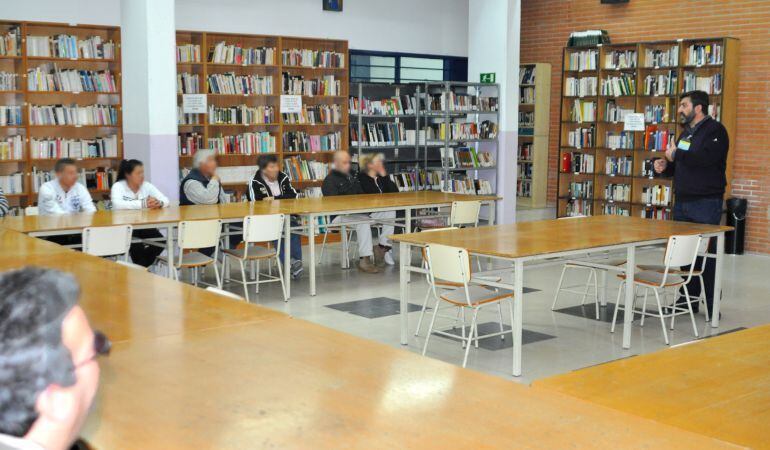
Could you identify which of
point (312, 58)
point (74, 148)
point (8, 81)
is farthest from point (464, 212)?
point (8, 81)

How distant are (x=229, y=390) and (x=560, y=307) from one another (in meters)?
5.12

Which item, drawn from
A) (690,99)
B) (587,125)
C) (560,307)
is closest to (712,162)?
(690,99)

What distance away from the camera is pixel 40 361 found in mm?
1431

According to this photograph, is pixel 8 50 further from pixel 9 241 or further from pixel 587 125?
pixel 587 125

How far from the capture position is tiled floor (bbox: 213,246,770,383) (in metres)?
5.50

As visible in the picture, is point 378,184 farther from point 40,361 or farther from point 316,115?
point 40,361

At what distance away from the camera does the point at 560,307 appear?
6.93 m

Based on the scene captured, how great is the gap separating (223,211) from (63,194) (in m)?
1.31

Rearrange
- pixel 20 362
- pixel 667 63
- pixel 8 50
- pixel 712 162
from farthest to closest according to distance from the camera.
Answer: pixel 667 63 → pixel 8 50 → pixel 712 162 → pixel 20 362

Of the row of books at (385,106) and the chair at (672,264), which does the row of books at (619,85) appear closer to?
the row of books at (385,106)

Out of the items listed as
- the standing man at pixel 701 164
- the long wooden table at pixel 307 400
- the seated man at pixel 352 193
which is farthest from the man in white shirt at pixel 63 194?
the standing man at pixel 701 164

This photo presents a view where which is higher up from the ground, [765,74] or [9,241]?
[765,74]

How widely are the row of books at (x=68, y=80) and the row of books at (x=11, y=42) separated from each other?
0.25 metres

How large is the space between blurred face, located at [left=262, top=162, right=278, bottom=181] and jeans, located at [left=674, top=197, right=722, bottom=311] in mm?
3780
